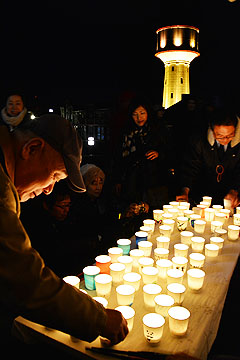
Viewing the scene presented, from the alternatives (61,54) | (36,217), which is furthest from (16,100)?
(61,54)

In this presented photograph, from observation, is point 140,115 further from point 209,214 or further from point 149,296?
point 149,296

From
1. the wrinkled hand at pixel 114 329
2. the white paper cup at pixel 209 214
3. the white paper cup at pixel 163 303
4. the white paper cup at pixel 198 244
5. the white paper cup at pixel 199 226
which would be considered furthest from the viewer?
the white paper cup at pixel 209 214

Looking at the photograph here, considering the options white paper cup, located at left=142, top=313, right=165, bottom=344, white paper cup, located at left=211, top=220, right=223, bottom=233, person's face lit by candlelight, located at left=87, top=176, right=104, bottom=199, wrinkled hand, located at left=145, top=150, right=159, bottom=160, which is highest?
wrinkled hand, located at left=145, top=150, right=159, bottom=160

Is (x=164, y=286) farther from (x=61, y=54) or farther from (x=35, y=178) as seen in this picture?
(x=61, y=54)

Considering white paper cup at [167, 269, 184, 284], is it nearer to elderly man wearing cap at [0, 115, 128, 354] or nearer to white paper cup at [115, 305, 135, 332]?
white paper cup at [115, 305, 135, 332]

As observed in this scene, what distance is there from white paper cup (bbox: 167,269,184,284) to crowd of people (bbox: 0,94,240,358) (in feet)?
1.87

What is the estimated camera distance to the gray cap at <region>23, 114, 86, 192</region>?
4.77 feet

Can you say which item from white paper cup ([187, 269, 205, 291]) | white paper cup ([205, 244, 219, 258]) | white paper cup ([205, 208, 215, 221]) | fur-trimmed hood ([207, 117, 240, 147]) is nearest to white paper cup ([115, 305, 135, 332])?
white paper cup ([187, 269, 205, 291])

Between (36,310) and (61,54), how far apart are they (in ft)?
66.8

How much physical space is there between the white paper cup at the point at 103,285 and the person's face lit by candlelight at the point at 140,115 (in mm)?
3329

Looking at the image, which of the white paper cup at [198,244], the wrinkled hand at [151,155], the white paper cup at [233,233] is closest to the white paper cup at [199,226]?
the white paper cup at [233,233]

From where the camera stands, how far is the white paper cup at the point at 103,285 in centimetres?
173

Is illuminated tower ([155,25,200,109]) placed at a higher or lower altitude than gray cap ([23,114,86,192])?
→ higher

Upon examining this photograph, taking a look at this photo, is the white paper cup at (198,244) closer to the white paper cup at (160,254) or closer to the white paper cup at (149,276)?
the white paper cup at (160,254)
